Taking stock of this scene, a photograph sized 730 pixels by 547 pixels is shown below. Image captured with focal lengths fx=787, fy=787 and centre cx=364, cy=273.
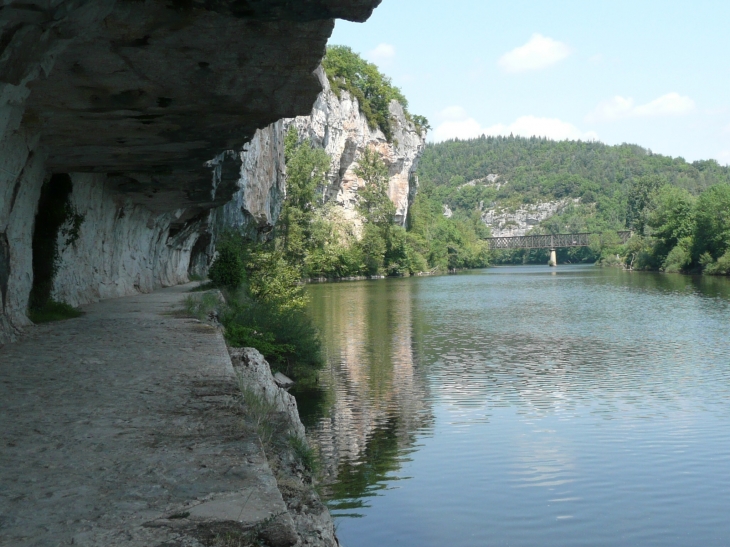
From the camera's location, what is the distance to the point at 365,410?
14188mm

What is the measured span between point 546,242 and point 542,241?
1.35 metres

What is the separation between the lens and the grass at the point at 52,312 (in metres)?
12.8

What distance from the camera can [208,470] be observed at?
4.63 meters

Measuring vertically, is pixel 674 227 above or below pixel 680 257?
above

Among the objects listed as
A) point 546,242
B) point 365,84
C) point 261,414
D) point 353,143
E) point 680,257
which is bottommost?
point 261,414

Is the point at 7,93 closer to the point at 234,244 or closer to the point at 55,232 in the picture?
the point at 55,232

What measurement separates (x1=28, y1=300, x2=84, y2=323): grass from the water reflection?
4.49 metres

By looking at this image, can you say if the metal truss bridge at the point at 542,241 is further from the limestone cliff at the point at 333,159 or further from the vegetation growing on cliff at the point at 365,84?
the vegetation growing on cliff at the point at 365,84

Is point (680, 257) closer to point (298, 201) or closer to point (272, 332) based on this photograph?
point (298, 201)

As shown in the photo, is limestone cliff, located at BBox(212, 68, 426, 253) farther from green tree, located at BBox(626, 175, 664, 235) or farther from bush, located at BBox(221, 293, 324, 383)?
green tree, located at BBox(626, 175, 664, 235)

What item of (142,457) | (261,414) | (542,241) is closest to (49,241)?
(261,414)

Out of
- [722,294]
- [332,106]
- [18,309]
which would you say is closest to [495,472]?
[18,309]

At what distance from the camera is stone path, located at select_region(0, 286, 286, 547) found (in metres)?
3.83

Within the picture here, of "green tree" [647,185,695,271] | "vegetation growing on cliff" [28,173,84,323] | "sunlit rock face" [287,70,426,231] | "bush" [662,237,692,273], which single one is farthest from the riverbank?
"green tree" [647,185,695,271]
